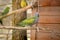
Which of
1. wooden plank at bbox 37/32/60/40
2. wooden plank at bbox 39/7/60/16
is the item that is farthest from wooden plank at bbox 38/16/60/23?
wooden plank at bbox 37/32/60/40

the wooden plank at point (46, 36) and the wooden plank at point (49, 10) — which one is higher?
the wooden plank at point (49, 10)

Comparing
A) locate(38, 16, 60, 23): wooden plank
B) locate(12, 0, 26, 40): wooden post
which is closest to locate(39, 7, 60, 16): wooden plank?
locate(38, 16, 60, 23): wooden plank

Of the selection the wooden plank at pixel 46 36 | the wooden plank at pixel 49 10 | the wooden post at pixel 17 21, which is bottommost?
the wooden plank at pixel 46 36

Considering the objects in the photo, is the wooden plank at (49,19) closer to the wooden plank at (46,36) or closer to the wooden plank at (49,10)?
the wooden plank at (49,10)

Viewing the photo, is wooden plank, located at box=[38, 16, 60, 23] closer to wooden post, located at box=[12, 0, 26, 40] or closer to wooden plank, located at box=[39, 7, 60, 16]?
wooden plank, located at box=[39, 7, 60, 16]

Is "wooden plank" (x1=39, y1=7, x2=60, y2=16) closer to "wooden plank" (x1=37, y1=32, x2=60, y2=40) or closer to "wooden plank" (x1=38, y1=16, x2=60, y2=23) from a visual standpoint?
"wooden plank" (x1=38, y1=16, x2=60, y2=23)

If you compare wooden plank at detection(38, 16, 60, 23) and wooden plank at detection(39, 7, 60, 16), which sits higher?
wooden plank at detection(39, 7, 60, 16)

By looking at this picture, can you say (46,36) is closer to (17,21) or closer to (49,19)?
(49,19)

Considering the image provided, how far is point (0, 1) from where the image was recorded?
10.7ft

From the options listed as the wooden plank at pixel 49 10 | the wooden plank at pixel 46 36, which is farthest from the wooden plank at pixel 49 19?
the wooden plank at pixel 46 36

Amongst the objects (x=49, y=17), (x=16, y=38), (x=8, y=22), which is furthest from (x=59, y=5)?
(x=8, y=22)

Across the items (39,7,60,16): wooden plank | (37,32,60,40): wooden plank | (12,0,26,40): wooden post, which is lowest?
(37,32,60,40): wooden plank

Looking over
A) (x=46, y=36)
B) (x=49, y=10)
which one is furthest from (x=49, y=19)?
(x=46, y=36)

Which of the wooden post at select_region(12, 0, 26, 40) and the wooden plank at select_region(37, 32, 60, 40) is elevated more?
the wooden post at select_region(12, 0, 26, 40)
